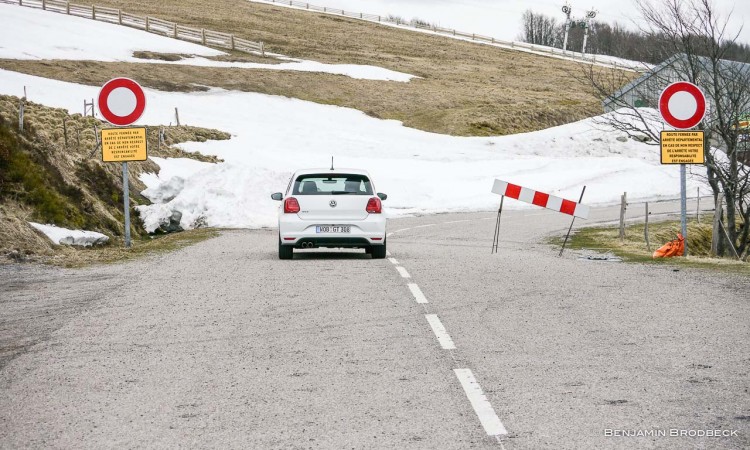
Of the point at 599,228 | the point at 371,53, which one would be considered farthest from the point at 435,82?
the point at 599,228

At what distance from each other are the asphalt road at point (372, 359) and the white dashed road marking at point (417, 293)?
0.39ft

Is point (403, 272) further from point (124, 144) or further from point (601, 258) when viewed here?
point (124, 144)

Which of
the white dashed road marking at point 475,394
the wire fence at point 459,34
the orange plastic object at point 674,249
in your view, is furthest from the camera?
the wire fence at point 459,34

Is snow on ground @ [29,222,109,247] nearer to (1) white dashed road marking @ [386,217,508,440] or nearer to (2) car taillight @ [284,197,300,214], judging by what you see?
(2) car taillight @ [284,197,300,214]

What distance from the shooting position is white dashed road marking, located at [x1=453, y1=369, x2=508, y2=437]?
5697 millimetres

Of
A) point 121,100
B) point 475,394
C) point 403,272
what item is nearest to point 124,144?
point 121,100

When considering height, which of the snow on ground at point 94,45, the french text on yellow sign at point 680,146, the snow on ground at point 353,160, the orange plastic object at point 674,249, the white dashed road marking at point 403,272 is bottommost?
the snow on ground at point 353,160

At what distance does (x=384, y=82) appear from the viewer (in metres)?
77.0

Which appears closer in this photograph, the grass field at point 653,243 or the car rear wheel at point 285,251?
the grass field at point 653,243

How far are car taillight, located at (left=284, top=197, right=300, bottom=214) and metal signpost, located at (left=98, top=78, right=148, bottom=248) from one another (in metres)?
2.90

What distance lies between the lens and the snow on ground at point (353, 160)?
1156 inches

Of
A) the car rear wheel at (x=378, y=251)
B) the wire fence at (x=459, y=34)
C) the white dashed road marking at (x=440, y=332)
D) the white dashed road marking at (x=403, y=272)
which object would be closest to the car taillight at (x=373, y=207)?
the car rear wheel at (x=378, y=251)

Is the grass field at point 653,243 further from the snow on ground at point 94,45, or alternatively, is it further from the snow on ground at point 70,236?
the snow on ground at point 94,45

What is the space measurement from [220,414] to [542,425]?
77.1 inches
